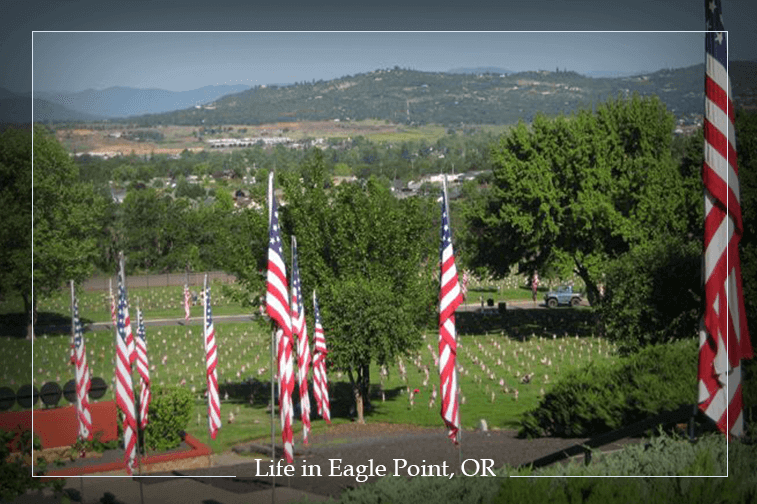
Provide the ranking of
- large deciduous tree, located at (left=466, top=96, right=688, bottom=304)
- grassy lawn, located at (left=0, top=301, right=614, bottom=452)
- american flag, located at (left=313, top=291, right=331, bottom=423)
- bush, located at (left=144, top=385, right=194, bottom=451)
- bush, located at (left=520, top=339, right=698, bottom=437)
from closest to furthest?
bush, located at (left=520, top=339, right=698, bottom=437)
bush, located at (left=144, top=385, right=194, bottom=451)
american flag, located at (left=313, top=291, right=331, bottom=423)
grassy lawn, located at (left=0, top=301, right=614, bottom=452)
large deciduous tree, located at (left=466, top=96, right=688, bottom=304)

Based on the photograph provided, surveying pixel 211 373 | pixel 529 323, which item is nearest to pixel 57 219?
pixel 529 323

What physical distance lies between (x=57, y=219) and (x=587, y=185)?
2698cm

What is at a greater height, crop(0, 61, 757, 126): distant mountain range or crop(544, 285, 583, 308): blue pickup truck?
crop(0, 61, 757, 126): distant mountain range

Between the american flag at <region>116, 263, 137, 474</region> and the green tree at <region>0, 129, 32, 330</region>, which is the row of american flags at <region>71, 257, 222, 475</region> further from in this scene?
the green tree at <region>0, 129, 32, 330</region>

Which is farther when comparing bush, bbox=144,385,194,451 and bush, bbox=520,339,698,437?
bush, bbox=144,385,194,451

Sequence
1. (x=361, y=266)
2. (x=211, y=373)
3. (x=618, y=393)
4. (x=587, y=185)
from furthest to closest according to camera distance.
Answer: (x=587, y=185) → (x=361, y=266) → (x=211, y=373) → (x=618, y=393)

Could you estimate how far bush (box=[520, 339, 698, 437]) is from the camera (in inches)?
752

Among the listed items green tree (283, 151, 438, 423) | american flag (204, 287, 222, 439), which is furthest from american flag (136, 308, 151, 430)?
green tree (283, 151, 438, 423)

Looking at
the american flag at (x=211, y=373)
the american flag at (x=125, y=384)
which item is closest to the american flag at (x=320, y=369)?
the american flag at (x=211, y=373)

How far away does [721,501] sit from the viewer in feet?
31.4

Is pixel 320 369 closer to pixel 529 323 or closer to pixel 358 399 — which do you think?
pixel 358 399

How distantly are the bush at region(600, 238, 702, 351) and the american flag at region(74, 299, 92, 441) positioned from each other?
17044 millimetres

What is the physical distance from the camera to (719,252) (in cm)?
1052

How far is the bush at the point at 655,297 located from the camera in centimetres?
3341
